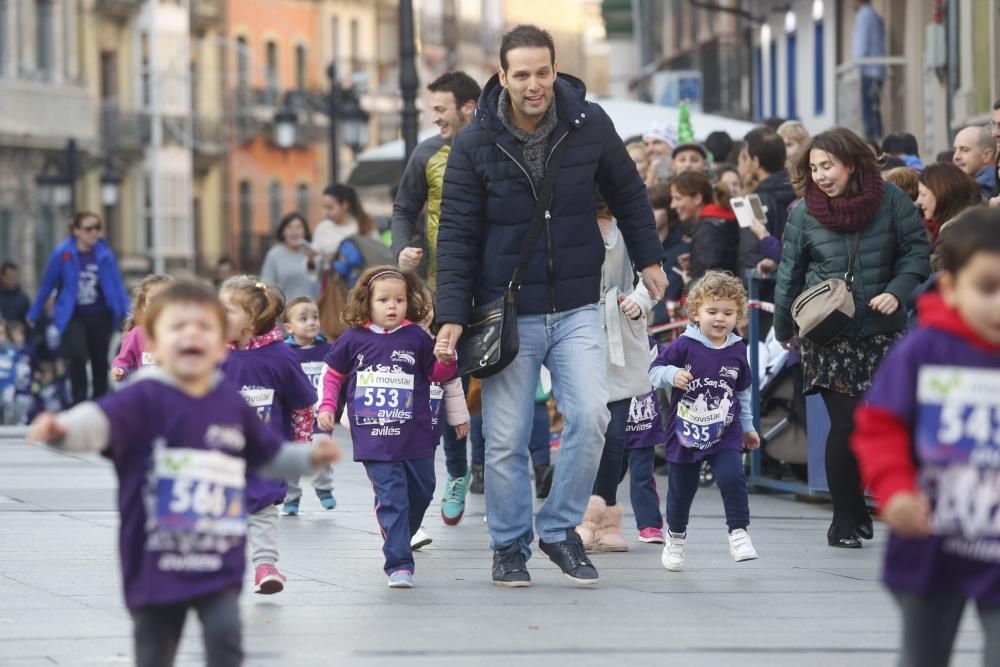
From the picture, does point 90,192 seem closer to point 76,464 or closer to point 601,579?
point 76,464

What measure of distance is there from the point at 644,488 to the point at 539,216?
2.31 meters

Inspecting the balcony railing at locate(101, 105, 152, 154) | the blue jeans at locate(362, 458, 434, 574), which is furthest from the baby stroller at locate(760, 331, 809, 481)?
the balcony railing at locate(101, 105, 152, 154)

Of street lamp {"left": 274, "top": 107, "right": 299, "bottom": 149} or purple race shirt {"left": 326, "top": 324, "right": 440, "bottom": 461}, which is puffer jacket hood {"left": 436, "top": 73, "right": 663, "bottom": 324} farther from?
street lamp {"left": 274, "top": 107, "right": 299, "bottom": 149}

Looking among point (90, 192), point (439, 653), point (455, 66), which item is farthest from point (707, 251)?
point (455, 66)

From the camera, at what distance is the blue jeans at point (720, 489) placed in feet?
32.5

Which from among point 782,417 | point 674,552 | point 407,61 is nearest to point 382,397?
point 674,552

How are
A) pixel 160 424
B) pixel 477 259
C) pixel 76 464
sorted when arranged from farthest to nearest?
1. pixel 76 464
2. pixel 477 259
3. pixel 160 424

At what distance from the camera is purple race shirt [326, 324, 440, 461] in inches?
372

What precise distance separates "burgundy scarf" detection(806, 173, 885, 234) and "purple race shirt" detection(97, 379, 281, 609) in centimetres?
491

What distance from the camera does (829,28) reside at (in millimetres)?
30531

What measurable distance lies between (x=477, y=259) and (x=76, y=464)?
743 cm

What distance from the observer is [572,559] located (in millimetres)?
9148

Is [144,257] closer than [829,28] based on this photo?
No

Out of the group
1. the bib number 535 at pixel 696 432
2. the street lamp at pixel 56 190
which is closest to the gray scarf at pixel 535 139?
the bib number 535 at pixel 696 432
